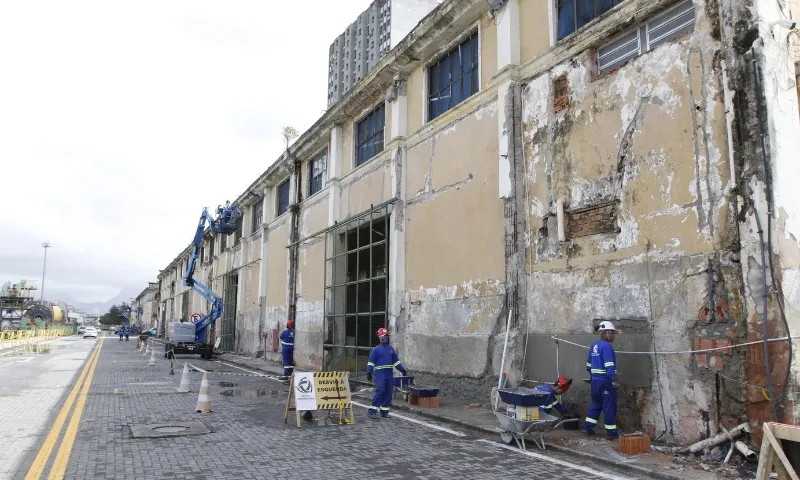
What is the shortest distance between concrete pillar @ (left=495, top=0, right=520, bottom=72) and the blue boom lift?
22.2 meters

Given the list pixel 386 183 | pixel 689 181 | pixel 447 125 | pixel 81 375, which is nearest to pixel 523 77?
pixel 447 125

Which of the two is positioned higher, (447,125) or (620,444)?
(447,125)

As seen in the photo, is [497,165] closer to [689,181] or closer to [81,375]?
[689,181]

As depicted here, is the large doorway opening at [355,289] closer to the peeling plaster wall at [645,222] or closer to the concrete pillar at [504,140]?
the concrete pillar at [504,140]

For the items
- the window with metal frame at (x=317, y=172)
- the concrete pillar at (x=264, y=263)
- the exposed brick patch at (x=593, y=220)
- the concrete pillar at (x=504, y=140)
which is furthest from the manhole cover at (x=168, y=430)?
the concrete pillar at (x=264, y=263)

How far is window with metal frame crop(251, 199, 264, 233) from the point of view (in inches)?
1216

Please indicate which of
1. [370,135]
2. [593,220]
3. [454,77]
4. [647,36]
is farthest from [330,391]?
[370,135]

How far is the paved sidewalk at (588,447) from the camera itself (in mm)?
6559

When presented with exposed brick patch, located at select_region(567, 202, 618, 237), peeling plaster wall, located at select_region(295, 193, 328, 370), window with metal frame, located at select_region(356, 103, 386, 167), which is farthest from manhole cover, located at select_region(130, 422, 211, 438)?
peeling plaster wall, located at select_region(295, 193, 328, 370)

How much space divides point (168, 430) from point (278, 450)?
232 cm

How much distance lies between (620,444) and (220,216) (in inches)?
1102

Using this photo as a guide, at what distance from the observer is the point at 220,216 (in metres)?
32.0

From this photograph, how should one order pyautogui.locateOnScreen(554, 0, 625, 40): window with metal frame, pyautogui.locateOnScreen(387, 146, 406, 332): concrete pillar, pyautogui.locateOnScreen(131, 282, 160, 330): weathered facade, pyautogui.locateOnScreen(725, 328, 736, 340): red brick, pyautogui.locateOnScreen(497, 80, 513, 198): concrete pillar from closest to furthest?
pyautogui.locateOnScreen(725, 328, 736, 340): red brick, pyautogui.locateOnScreen(554, 0, 625, 40): window with metal frame, pyautogui.locateOnScreen(497, 80, 513, 198): concrete pillar, pyautogui.locateOnScreen(387, 146, 406, 332): concrete pillar, pyautogui.locateOnScreen(131, 282, 160, 330): weathered facade

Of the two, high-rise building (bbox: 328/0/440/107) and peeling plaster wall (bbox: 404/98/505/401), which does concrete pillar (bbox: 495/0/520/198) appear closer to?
peeling plaster wall (bbox: 404/98/505/401)
